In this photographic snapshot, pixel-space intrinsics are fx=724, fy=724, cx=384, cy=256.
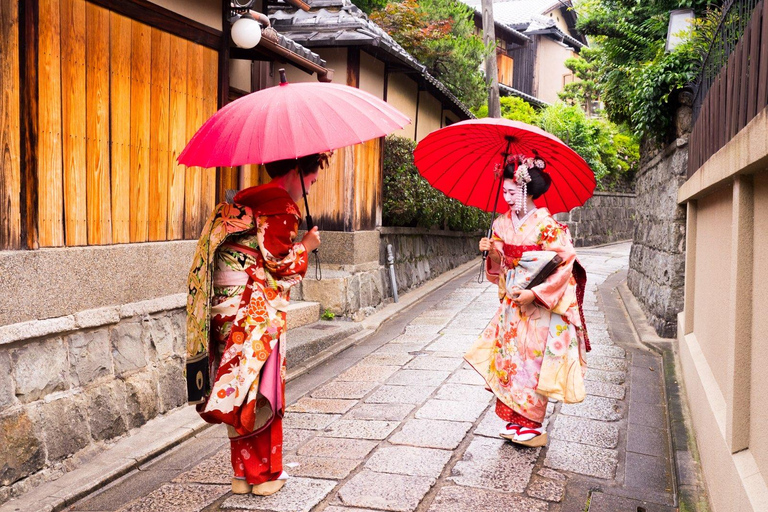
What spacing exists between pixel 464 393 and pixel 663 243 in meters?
4.66

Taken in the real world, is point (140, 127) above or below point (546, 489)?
above

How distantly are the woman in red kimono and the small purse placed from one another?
1730 millimetres

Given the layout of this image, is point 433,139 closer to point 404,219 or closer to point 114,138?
point 114,138

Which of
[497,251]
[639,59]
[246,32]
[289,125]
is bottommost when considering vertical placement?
[497,251]

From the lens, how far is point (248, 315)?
4336 mm

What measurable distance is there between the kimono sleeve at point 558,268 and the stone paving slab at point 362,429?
164 cm

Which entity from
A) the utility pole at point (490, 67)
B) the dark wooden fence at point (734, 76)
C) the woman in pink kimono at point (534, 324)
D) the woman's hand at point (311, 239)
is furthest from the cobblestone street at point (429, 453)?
the utility pole at point (490, 67)

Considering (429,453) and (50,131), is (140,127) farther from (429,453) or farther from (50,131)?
(429,453)

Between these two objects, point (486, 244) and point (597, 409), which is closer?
point (486, 244)

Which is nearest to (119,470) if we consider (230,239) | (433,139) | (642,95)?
(230,239)

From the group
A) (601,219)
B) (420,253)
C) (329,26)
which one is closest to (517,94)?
(601,219)

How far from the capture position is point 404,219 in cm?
1340

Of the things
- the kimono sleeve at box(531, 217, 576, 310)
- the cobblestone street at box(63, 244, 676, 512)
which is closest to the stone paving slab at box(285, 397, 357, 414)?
the cobblestone street at box(63, 244, 676, 512)

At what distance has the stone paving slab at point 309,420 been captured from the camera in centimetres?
598
